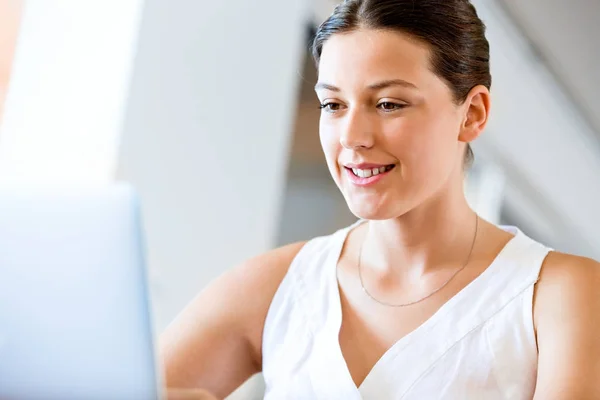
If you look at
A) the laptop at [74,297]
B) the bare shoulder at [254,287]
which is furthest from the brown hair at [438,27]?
the laptop at [74,297]

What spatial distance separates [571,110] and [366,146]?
6.30 feet

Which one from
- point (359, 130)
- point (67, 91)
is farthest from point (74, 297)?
point (67, 91)

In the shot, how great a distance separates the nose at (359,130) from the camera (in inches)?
44.1

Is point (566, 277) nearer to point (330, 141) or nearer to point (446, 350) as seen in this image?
point (446, 350)

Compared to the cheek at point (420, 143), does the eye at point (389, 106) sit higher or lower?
higher

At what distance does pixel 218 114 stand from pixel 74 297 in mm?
1516

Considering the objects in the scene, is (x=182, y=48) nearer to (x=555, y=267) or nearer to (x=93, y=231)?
(x=555, y=267)

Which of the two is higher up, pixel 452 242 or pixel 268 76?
pixel 268 76

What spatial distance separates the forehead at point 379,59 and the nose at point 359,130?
5cm

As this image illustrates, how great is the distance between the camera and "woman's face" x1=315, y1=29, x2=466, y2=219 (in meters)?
1.12

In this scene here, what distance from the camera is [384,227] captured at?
1260 mm

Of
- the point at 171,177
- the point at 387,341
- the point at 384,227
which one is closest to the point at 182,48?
the point at 171,177

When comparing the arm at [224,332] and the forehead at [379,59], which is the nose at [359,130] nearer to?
the forehead at [379,59]

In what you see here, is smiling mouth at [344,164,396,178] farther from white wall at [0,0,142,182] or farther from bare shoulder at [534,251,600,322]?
white wall at [0,0,142,182]
